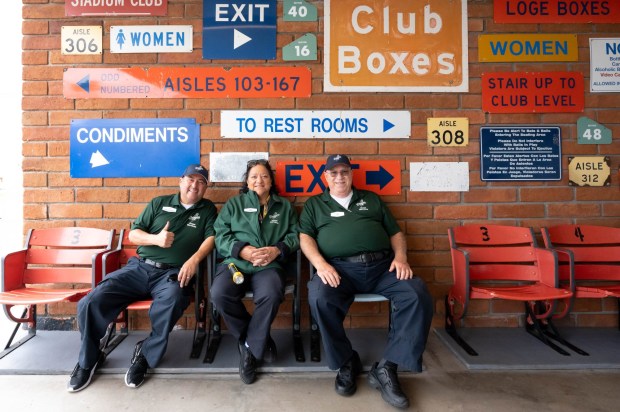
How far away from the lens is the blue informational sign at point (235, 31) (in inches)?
112

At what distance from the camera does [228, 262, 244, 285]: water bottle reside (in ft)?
7.21

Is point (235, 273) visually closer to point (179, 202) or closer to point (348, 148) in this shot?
point (179, 202)

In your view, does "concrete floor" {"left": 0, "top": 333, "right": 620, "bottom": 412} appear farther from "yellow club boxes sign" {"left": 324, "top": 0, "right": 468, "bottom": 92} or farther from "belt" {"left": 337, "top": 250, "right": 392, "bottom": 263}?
"yellow club boxes sign" {"left": 324, "top": 0, "right": 468, "bottom": 92}

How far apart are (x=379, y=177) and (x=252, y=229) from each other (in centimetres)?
117

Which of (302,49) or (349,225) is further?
(302,49)

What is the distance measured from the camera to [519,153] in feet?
9.53

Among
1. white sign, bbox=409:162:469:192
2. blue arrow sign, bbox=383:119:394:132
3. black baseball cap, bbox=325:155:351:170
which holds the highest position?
blue arrow sign, bbox=383:119:394:132

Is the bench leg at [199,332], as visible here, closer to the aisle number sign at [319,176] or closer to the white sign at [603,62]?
the aisle number sign at [319,176]

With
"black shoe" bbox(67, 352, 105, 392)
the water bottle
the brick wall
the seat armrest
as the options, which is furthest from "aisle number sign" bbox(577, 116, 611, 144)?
the seat armrest

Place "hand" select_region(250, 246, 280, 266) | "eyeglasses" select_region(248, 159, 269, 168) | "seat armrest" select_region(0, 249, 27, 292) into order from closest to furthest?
"hand" select_region(250, 246, 280, 266) < "seat armrest" select_region(0, 249, 27, 292) < "eyeglasses" select_region(248, 159, 269, 168)

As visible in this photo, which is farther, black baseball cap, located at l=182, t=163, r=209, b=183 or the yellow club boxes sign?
the yellow club boxes sign

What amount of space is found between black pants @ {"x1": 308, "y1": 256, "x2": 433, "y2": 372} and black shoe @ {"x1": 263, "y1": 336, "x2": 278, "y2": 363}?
1.46 feet

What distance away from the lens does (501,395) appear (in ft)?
6.48

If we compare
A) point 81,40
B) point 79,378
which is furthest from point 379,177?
point 81,40
